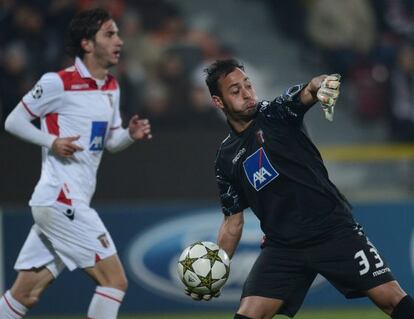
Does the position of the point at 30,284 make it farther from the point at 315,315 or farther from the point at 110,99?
the point at 315,315

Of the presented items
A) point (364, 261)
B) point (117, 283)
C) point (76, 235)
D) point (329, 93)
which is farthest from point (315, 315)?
point (329, 93)

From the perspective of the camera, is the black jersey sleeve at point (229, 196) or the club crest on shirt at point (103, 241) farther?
the club crest on shirt at point (103, 241)

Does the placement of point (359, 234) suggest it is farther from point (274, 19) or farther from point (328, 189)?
point (274, 19)

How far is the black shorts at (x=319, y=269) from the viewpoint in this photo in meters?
6.38

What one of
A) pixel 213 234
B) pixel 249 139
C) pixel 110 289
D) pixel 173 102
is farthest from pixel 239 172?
pixel 173 102

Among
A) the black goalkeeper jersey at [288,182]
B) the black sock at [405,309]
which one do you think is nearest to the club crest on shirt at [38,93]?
the black goalkeeper jersey at [288,182]

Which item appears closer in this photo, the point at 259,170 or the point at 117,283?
the point at 259,170

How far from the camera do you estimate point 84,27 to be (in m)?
7.77

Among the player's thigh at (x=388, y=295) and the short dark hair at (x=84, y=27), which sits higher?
the short dark hair at (x=84, y=27)

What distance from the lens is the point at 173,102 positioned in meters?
12.9

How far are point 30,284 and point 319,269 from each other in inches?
95.2

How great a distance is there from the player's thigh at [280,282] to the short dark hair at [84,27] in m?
2.37

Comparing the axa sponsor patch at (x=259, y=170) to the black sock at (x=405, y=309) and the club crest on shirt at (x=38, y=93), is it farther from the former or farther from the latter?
the club crest on shirt at (x=38, y=93)


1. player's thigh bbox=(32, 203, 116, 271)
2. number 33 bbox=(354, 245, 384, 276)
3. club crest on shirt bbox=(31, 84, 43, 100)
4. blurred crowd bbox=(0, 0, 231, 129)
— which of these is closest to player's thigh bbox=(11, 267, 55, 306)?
player's thigh bbox=(32, 203, 116, 271)
